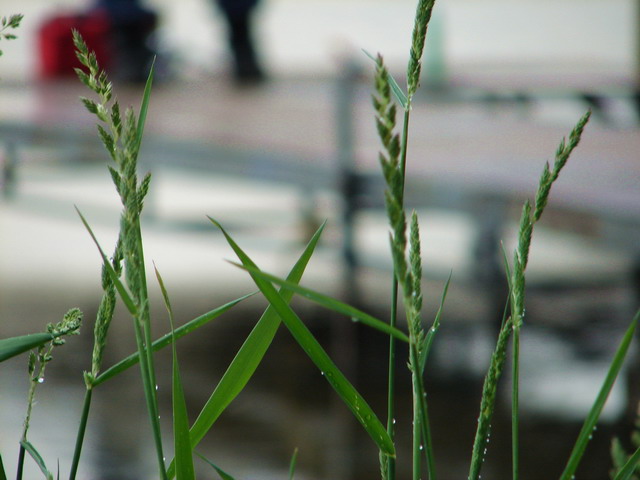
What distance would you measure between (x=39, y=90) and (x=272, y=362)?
2.36 meters

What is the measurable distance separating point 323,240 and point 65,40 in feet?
6.35

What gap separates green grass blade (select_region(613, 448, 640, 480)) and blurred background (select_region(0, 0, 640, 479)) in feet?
5.06

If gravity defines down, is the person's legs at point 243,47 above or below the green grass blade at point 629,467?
above

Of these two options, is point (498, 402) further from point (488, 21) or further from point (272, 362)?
point (488, 21)

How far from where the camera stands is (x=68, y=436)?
7.78ft

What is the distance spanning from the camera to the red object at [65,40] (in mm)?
4809

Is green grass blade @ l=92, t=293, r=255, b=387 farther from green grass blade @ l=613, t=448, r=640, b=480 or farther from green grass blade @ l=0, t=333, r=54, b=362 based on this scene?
green grass blade @ l=613, t=448, r=640, b=480

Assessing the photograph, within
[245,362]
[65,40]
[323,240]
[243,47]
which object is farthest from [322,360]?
[243,47]

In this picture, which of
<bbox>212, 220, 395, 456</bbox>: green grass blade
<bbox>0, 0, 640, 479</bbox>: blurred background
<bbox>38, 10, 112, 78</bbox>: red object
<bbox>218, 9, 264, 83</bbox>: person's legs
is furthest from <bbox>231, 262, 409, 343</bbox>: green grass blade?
<bbox>218, 9, 264, 83</bbox>: person's legs

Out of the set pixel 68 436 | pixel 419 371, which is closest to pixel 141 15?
pixel 68 436

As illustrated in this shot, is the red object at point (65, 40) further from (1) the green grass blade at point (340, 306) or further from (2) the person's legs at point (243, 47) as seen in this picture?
(1) the green grass blade at point (340, 306)

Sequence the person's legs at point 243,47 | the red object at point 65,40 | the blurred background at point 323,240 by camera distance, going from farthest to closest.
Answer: the person's legs at point 243,47 < the red object at point 65,40 < the blurred background at point 323,240

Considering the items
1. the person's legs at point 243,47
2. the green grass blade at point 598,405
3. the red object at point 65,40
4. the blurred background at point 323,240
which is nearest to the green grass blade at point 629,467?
the green grass blade at point 598,405

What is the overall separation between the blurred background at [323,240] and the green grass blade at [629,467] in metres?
1.54
